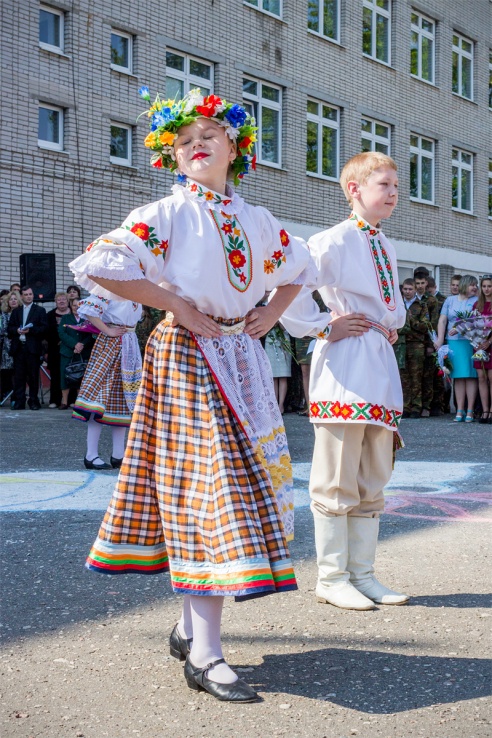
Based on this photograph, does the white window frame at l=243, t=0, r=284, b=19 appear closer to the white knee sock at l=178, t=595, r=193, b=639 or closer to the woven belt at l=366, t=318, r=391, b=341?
the woven belt at l=366, t=318, r=391, b=341

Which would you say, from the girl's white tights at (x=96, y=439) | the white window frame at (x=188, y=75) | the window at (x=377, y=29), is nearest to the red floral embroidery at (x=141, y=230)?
the girl's white tights at (x=96, y=439)

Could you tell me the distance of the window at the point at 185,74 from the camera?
2197 centimetres

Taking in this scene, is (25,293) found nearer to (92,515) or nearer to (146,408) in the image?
(92,515)

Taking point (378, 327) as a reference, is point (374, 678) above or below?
below

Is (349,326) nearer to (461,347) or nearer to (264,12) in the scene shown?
(461,347)

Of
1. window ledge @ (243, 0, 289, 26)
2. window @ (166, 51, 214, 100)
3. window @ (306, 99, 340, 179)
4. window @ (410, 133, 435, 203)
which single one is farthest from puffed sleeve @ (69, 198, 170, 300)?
window @ (410, 133, 435, 203)

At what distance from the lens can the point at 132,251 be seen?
356 cm

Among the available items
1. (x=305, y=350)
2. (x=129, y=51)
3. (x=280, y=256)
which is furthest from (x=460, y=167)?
(x=280, y=256)

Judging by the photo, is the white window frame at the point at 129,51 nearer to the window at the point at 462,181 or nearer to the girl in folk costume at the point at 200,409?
the window at the point at 462,181

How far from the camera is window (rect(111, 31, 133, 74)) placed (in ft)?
68.8

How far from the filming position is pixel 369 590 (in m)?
4.57

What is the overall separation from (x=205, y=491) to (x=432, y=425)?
10.7m

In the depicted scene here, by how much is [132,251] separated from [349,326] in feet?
4.47

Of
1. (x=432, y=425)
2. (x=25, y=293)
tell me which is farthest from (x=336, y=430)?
(x=25, y=293)
